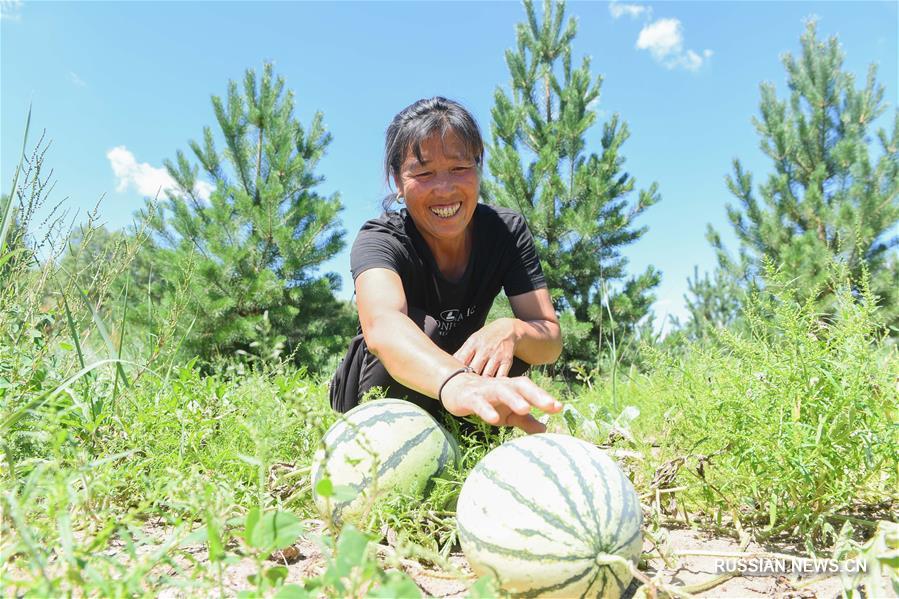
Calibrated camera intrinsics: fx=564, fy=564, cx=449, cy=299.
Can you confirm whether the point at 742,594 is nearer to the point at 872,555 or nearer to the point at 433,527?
the point at 872,555

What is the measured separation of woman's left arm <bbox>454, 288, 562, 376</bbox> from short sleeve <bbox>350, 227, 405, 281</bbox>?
1.69ft

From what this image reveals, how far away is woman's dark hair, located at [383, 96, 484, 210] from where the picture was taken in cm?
266

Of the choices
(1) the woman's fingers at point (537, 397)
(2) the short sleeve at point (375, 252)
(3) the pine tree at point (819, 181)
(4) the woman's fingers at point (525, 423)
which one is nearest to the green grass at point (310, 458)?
(4) the woman's fingers at point (525, 423)

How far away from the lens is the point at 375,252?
2523mm

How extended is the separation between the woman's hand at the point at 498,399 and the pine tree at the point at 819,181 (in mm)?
8623

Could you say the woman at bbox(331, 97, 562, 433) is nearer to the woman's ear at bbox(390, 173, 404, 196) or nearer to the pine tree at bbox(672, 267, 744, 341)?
the woman's ear at bbox(390, 173, 404, 196)

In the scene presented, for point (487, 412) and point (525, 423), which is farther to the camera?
point (525, 423)

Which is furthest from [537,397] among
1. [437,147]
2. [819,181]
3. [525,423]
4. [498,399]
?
[819,181]

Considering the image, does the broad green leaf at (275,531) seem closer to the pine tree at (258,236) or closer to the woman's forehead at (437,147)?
the woman's forehead at (437,147)

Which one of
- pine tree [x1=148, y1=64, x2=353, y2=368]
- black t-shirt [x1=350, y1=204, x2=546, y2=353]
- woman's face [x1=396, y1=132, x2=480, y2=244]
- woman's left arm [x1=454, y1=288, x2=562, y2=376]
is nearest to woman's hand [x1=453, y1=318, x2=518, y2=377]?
woman's left arm [x1=454, y1=288, x2=562, y2=376]

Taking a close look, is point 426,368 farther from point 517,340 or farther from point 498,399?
point 517,340

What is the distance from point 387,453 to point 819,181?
11013 mm

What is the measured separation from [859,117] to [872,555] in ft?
39.1

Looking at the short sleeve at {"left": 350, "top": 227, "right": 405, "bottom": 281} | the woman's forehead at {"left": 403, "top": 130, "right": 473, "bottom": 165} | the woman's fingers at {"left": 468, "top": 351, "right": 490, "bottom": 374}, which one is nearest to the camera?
the woman's fingers at {"left": 468, "top": 351, "right": 490, "bottom": 374}
